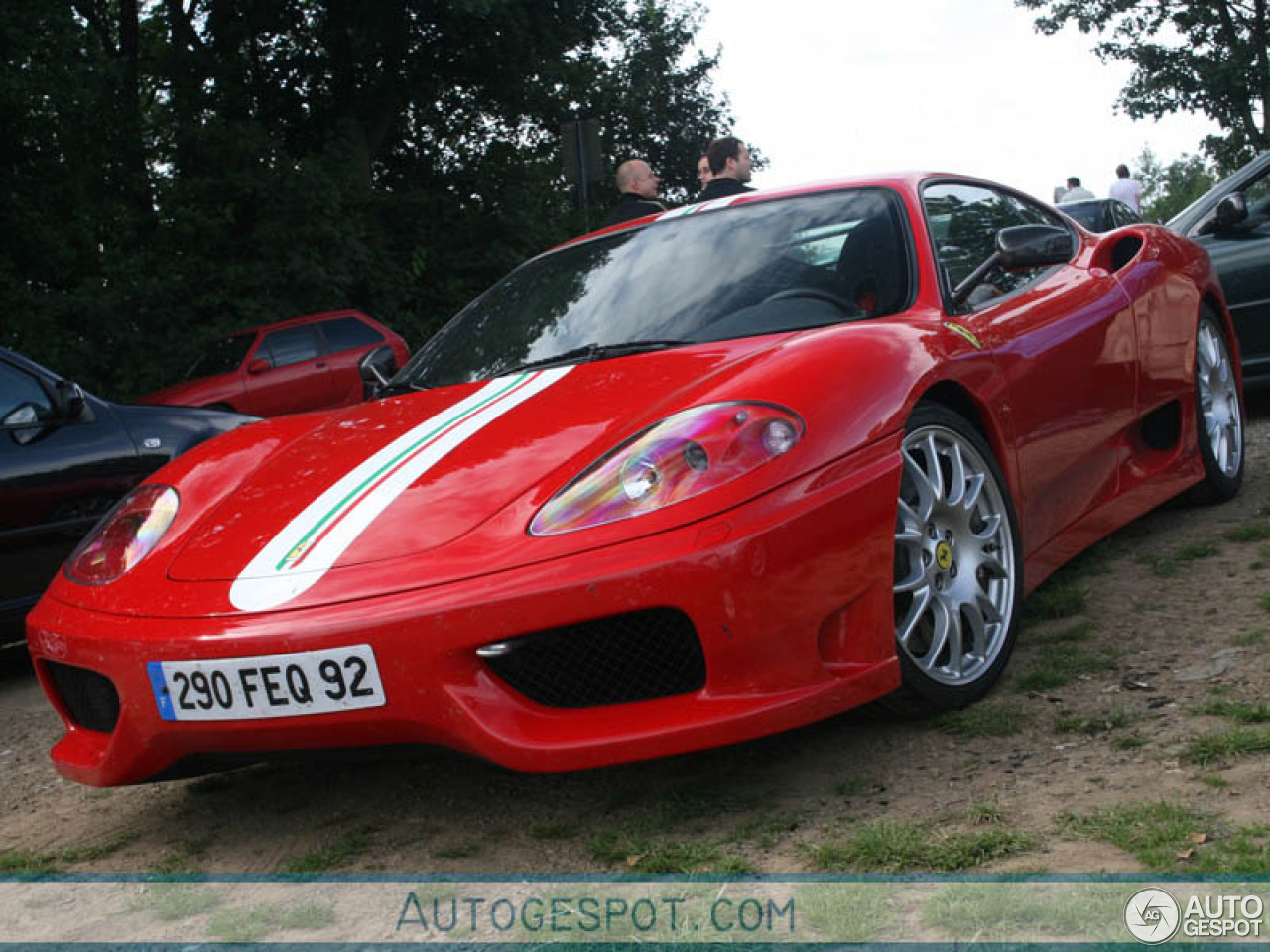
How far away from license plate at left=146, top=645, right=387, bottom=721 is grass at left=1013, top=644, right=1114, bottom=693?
1.57 metres

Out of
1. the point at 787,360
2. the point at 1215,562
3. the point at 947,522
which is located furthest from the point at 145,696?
the point at 1215,562

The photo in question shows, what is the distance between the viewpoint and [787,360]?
3107 mm

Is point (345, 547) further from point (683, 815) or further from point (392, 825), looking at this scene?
point (683, 815)

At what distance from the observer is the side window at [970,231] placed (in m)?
3.92

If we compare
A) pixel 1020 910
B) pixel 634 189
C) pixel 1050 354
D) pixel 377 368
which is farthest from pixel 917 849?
pixel 634 189

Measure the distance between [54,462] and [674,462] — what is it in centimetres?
336

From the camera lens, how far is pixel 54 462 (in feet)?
17.6

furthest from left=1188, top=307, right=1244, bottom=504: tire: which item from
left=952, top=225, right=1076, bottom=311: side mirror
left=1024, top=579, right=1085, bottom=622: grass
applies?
left=952, top=225, right=1076, bottom=311: side mirror

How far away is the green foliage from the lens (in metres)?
15.2

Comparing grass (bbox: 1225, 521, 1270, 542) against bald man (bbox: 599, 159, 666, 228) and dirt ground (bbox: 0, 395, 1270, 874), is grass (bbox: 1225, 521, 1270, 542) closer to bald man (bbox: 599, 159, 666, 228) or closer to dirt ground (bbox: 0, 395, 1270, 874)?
dirt ground (bbox: 0, 395, 1270, 874)

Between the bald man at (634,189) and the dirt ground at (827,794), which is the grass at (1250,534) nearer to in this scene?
the dirt ground at (827,794)

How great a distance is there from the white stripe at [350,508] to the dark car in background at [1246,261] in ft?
15.4

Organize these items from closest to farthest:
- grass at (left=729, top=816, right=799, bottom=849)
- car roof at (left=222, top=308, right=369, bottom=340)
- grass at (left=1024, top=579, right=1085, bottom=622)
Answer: grass at (left=729, top=816, right=799, bottom=849) → grass at (left=1024, top=579, right=1085, bottom=622) → car roof at (left=222, top=308, right=369, bottom=340)

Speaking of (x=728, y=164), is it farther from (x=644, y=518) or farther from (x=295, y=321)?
(x=295, y=321)
